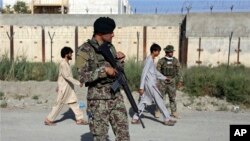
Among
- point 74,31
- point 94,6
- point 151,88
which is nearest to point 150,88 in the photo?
point 151,88

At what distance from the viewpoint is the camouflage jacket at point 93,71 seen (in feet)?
13.9

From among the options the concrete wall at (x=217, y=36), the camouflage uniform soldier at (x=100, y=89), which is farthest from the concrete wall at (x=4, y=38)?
the camouflage uniform soldier at (x=100, y=89)

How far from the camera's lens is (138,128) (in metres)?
7.26

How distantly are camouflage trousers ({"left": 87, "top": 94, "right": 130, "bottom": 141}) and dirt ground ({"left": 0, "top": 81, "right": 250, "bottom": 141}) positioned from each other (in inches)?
80.0

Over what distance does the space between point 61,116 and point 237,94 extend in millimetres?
4271

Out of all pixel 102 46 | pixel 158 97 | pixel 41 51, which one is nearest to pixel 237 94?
pixel 158 97

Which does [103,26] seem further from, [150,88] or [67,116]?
[67,116]

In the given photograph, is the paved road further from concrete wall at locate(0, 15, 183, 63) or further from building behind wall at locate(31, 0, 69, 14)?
building behind wall at locate(31, 0, 69, 14)

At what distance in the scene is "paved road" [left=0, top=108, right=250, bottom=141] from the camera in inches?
261

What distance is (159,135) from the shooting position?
6.78 meters

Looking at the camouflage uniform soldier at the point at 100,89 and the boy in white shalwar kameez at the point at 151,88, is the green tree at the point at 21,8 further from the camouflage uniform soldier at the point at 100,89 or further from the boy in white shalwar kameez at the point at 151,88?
the camouflage uniform soldier at the point at 100,89

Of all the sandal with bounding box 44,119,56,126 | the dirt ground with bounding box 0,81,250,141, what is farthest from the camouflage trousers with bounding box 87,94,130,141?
the sandal with bounding box 44,119,56,126

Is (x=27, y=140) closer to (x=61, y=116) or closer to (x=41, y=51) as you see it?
(x=61, y=116)

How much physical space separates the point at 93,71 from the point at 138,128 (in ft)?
10.7
